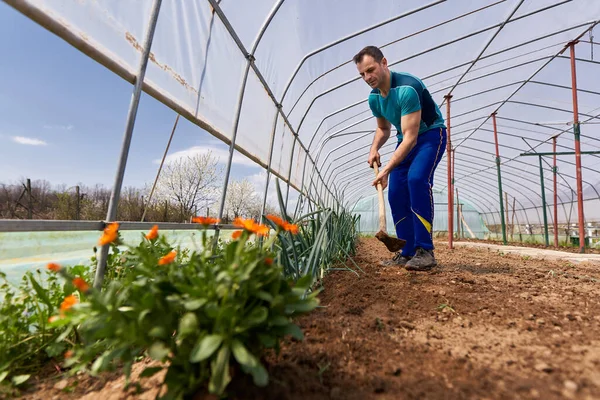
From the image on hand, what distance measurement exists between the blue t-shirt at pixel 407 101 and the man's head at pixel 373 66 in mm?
118

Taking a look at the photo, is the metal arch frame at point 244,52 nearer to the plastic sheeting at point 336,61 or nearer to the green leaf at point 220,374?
the plastic sheeting at point 336,61

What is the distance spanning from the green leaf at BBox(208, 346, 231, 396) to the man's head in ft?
6.77

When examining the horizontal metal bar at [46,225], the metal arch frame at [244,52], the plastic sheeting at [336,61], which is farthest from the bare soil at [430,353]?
the plastic sheeting at [336,61]

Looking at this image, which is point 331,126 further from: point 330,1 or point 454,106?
point 330,1

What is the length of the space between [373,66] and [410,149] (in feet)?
2.09

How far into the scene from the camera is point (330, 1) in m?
3.57

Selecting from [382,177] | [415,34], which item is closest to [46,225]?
[382,177]

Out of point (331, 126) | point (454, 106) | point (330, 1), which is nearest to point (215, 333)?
point (330, 1)

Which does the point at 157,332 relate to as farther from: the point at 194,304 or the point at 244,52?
the point at 244,52

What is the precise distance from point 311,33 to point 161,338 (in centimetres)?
403

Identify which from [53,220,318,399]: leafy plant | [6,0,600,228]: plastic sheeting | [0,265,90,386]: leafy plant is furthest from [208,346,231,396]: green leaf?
[6,0,600,228]: plastic sheeting

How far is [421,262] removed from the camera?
2074 millimetres

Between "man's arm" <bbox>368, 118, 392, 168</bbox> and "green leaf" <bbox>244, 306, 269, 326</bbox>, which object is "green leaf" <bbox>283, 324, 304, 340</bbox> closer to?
"green leaf" <bbox>244, 306, 269, 326</bbox>

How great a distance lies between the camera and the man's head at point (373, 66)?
2.14m
